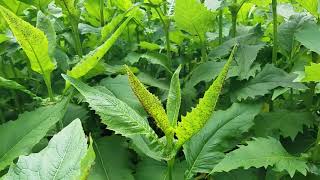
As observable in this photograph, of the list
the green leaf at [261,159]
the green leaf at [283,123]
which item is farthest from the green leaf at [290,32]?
the green leaf at [261,159]

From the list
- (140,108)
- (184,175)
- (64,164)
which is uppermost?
(64,164)

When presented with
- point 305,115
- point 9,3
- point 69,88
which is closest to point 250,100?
point 305,115

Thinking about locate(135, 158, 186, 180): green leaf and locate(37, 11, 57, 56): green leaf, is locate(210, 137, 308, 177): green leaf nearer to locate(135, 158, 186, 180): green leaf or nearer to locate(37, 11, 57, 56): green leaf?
locate(135, 158, 186, 180): green leaf

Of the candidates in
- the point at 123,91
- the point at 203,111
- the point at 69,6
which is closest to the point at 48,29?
the point at 69,6

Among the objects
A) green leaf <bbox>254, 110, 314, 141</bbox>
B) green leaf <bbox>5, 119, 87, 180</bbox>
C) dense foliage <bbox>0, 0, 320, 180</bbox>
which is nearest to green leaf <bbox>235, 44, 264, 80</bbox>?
dense foliage <bbox>0, 0, 320, 180</bbox>

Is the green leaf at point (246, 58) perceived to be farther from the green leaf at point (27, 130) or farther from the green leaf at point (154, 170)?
the green leaf at point (27, 130)

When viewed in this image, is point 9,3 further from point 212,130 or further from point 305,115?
point 305,115
